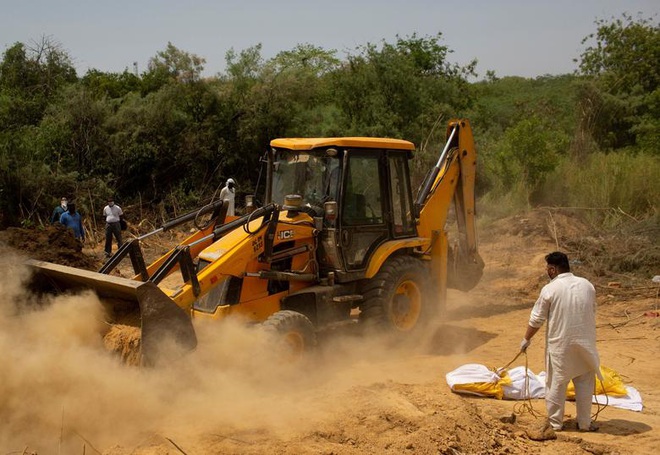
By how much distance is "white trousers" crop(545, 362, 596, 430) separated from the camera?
570 cm

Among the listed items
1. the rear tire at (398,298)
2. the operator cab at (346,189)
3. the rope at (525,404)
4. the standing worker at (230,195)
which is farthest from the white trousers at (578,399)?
the standing worker at (230,195)

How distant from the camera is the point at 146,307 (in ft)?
18.2

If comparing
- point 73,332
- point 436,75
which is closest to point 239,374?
point 73,332

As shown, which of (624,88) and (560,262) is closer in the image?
(560,262)

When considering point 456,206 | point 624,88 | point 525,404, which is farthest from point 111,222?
point 624,88

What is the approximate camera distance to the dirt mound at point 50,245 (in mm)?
11102

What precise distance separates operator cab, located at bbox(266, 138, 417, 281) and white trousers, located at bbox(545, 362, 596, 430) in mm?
2847

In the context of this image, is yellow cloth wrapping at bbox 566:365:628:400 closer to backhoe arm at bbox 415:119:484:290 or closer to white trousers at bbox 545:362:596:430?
white trousers at bbox 545:362:596:430

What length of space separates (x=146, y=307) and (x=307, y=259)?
2.50 metres

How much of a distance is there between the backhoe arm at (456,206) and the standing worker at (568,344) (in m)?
3.42

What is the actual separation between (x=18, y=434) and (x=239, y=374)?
198 cm

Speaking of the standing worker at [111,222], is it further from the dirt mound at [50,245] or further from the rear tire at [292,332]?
the rear tire at [292,332]

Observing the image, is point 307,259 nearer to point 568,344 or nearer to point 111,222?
point 568,344

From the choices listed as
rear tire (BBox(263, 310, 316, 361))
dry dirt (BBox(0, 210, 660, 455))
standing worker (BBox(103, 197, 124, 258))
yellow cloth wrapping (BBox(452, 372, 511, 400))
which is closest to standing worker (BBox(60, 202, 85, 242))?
standing worker (BBox(103, 197, 124, 258))
